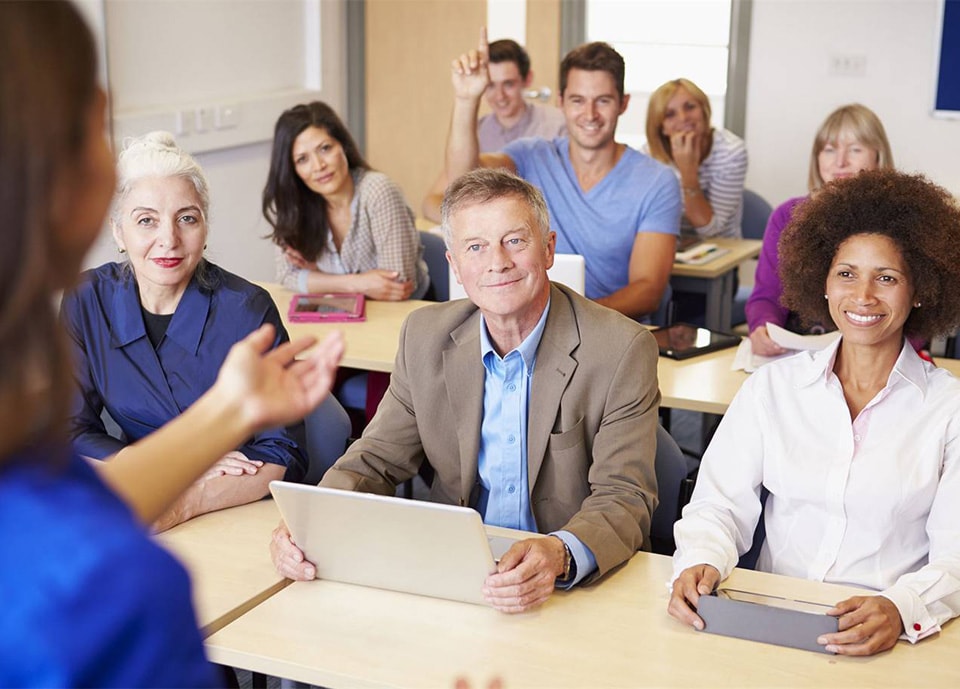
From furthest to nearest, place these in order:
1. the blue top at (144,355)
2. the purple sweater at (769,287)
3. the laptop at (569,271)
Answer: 1. the purple sweater at (769,287)
2. the laptop at (569,271)
3. the blue top at (144,355)

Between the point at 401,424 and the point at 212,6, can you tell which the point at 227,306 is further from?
the point at 212,6

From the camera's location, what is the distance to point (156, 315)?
97.9 inches

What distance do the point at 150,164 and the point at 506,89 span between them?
315cm

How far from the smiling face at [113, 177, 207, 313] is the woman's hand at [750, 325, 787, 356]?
4.91ft

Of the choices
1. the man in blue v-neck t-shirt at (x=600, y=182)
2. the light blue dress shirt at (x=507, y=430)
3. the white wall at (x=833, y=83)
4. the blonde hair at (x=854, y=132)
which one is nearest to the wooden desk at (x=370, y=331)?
the man in blue v-neck t-shirt at (x=600, y=182)

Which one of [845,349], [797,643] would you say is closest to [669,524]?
[845,349]

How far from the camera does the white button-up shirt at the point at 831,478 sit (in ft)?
6.40

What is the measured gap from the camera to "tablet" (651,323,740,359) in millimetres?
3184

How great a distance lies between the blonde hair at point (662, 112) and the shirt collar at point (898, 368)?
301 cm

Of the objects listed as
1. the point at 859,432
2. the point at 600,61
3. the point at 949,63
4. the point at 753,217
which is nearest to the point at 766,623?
the point at 859,432

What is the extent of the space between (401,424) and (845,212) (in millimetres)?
945

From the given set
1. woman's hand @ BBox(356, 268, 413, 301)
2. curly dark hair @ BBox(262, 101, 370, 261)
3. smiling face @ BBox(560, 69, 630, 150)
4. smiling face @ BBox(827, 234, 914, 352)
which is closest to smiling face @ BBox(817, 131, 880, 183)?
smiling face @ BBox(560, 69, 630, 150)

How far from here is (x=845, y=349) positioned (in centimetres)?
212

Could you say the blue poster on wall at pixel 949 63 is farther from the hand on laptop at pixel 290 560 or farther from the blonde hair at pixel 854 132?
the hand on laptop at pixel 290 560
